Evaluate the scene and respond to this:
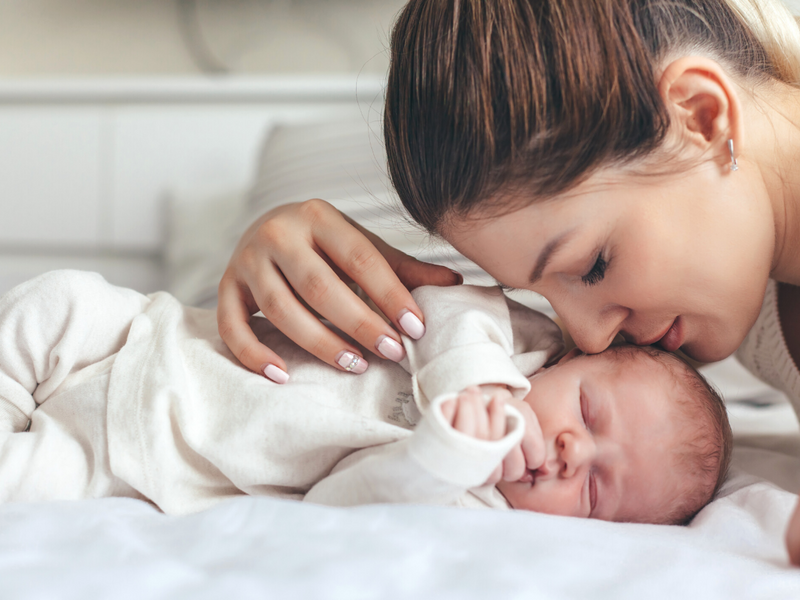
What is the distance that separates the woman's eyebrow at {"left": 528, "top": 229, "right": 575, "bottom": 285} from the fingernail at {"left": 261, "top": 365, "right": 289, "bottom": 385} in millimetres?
322

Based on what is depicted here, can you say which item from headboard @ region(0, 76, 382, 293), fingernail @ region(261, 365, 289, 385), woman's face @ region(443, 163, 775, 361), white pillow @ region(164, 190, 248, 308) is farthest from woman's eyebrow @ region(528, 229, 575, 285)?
headboard @ region(0, 76, 382, 293)

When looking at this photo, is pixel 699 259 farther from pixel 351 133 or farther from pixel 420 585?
pixel 351 133

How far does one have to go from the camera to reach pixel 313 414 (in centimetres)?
70

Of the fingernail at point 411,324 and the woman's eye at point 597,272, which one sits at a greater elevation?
→ the woman's eye at point 597,272

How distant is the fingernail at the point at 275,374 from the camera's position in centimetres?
76

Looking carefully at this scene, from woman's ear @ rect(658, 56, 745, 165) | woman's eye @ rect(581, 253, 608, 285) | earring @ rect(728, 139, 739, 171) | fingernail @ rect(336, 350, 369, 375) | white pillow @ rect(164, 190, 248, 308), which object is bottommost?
white pillow @ rect(164, 190, 248, 308)

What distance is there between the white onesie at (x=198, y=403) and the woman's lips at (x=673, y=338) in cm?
16

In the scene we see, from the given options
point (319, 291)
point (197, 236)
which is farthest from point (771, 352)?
point (197, 236)

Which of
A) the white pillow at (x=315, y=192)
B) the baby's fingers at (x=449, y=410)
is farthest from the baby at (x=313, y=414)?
the white pillow at (x=315, y=192)

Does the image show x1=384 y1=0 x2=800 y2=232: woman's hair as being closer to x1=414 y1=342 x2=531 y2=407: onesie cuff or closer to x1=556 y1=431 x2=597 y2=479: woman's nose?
x1=414 y1=342 x2=531 y2=407: onesie cuff

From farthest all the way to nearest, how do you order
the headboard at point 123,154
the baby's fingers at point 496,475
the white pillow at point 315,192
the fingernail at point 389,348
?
the headboard at point 123,154 < the white pillow at point 315,192 < the fingernail at point 389,348 < the baby's fingers at point 496,475

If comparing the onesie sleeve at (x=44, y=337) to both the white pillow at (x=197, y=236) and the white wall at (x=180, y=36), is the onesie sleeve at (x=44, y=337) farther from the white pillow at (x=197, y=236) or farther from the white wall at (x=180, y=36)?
the white wall at (x=180, y=36)

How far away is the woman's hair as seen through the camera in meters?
0.60

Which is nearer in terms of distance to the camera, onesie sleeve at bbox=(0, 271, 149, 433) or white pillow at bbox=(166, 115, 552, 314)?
onesie sleeve at bbox=(0, 271, 149, 433)
